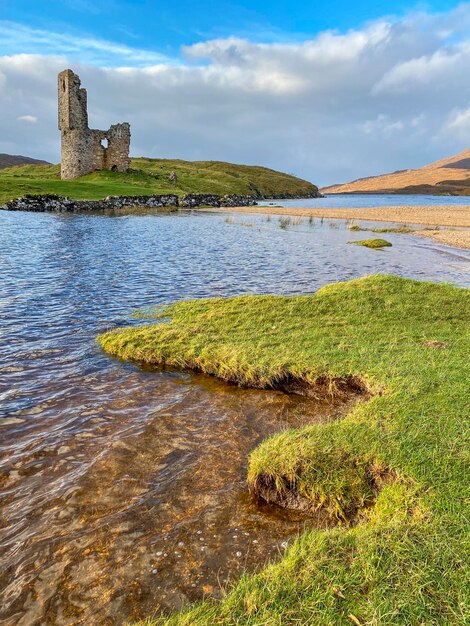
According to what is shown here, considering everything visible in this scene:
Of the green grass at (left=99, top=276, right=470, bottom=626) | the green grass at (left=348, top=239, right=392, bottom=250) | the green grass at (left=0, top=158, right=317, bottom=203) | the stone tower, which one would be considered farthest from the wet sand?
the stone tower

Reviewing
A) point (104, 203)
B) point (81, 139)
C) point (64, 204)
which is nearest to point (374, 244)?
point (64, 204)

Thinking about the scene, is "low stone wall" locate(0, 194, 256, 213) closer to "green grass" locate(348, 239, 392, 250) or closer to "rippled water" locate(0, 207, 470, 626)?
"green grass" locate(348, 239, 392, 250)

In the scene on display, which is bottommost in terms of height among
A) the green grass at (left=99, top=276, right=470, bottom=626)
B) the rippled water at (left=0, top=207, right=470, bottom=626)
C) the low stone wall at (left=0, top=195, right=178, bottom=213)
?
the rippled water at (left=0, top=207, right=470, bottom=626)

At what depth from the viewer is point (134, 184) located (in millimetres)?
89375

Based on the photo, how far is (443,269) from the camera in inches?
1054

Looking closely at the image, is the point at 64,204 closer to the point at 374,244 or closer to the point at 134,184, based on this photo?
the point at 134,184

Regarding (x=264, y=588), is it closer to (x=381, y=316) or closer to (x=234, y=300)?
(x=381, y=316)

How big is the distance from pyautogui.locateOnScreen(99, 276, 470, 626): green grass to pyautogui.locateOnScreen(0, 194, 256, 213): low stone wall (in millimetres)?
51631

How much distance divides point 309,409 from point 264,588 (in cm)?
512

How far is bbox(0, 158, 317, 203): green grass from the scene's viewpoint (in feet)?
221

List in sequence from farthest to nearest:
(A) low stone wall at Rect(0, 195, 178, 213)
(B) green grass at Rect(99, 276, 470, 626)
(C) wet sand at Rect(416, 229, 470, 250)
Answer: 1. (A) low stone wall at Rect(0, 195, 178, 213)
2. (C) wet sand at Rect(416, 229, 470, 250)
3. (B) green grass at Rect(99, 276, 470, 626)

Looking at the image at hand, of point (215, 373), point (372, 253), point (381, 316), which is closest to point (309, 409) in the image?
point (215, 373)

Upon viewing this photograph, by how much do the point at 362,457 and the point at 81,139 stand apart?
9469 centimetres

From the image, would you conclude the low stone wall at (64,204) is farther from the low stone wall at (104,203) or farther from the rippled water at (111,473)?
the rippled water at (111,473)
